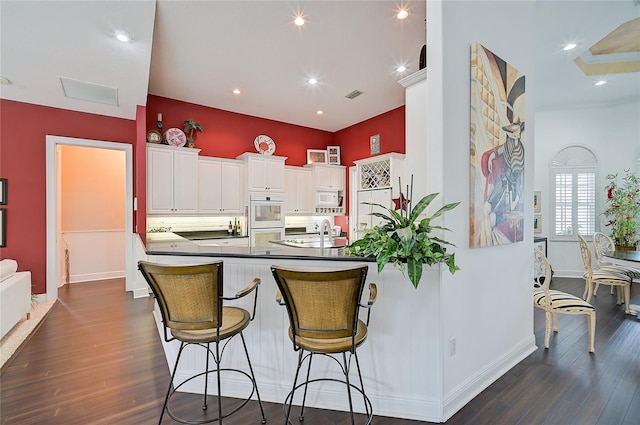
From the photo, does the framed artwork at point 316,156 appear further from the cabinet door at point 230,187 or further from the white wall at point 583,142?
the white wall at point 583,142

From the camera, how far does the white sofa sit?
9.70ft

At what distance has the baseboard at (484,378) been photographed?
1957mm

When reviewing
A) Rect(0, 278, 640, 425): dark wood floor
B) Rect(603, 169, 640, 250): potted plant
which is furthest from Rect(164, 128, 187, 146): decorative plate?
Rect(603, 169, 640, 250): potted plant

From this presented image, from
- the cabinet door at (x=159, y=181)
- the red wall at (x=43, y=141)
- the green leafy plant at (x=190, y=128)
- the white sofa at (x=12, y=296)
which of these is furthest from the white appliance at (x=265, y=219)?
the white sofa at (x=12, y=296)

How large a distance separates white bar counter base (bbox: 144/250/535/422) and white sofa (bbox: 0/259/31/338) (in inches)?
91.1

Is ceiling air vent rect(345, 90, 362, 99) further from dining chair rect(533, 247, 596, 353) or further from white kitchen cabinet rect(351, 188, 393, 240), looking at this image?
dining chair rect(533, 247, 596, 353)

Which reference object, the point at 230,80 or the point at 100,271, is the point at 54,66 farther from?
the point at 100,271

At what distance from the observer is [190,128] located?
5.28 meters

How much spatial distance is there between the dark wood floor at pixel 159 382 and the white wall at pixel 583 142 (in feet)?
9.02

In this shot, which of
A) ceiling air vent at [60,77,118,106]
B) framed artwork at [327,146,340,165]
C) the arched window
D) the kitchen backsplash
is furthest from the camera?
framed artwork at [327,146,340,165]

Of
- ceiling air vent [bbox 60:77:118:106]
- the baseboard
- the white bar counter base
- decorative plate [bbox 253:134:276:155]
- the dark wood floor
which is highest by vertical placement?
ceiling air vent [bbox 60:77:118:106]

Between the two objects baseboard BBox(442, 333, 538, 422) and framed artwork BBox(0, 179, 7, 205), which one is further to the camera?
framed artwork BBox(0, 179, 7, 205)

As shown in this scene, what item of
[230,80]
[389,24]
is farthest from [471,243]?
[230,80]

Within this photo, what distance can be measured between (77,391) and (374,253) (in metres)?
2.41
